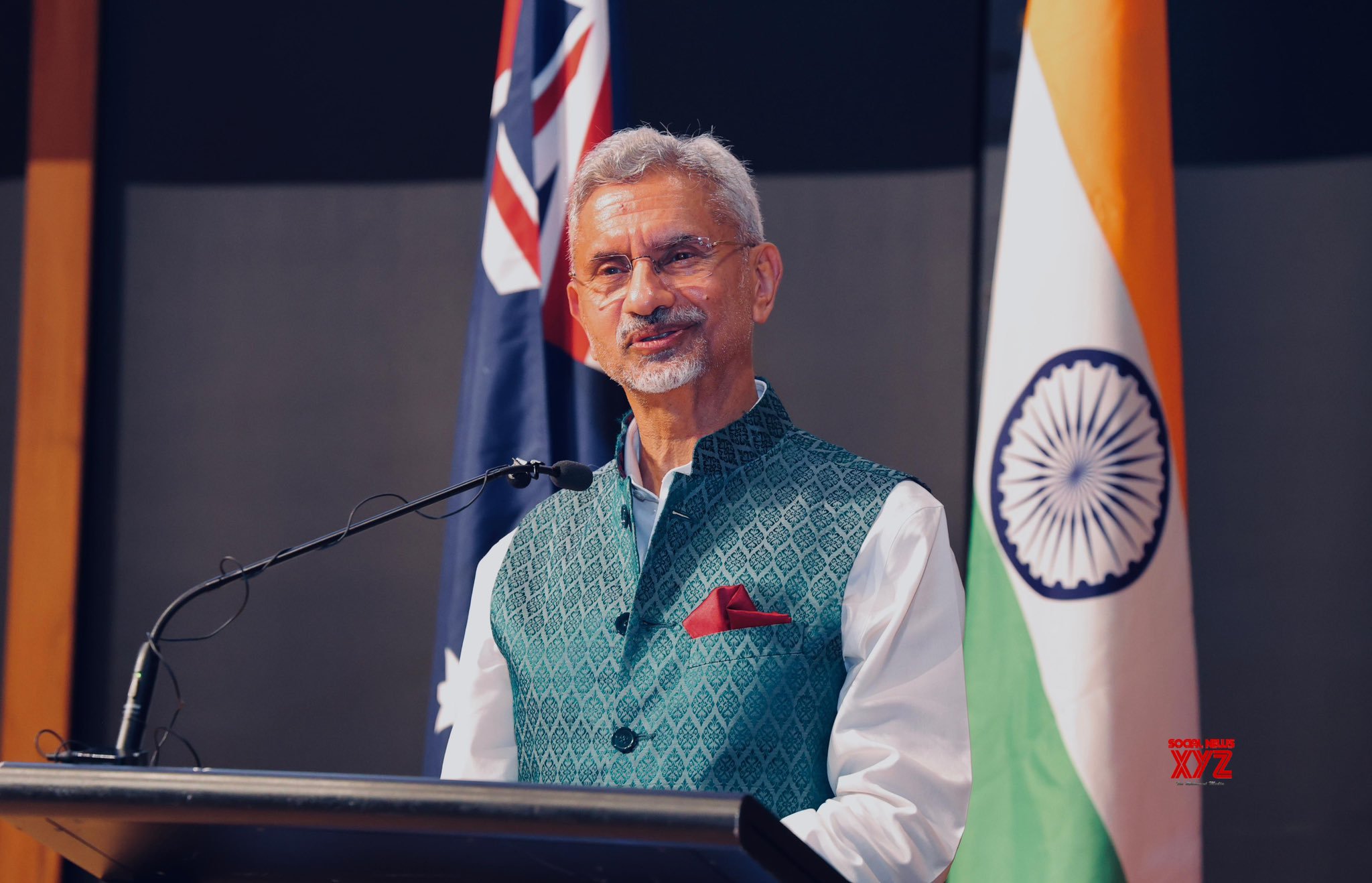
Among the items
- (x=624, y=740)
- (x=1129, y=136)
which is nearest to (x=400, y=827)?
(x=624, y=740)

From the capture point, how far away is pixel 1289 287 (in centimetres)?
274

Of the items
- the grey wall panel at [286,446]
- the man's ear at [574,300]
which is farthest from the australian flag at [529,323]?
the man's ear at [574,300]

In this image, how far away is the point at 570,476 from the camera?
149 cm

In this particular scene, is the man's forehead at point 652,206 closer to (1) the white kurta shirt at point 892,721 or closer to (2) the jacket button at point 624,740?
(1) the white kurta shirt at point 892,721

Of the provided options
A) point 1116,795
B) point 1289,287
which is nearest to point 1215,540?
point 1289,287

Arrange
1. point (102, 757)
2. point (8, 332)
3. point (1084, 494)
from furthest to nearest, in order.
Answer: point (8, 332) → point (1084, 494) → point (102, 757)

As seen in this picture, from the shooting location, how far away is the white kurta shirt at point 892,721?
1206 millimetres

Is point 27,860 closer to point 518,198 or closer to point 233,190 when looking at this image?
point 233,190

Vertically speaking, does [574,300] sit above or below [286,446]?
above

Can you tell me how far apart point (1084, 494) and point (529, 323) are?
3.48 feet

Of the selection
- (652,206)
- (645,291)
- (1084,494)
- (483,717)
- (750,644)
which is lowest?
(483,717)

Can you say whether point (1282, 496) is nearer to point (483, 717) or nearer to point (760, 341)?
point (760, 341)

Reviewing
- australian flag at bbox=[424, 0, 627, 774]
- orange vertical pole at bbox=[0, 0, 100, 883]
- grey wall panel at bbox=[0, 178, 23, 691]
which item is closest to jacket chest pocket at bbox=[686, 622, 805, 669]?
australian flag at bbox=[424, 0, 627, 774]

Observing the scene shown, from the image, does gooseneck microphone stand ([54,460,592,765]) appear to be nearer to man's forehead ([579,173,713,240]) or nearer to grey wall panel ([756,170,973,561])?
man's forehead ([579,173,713,240])
